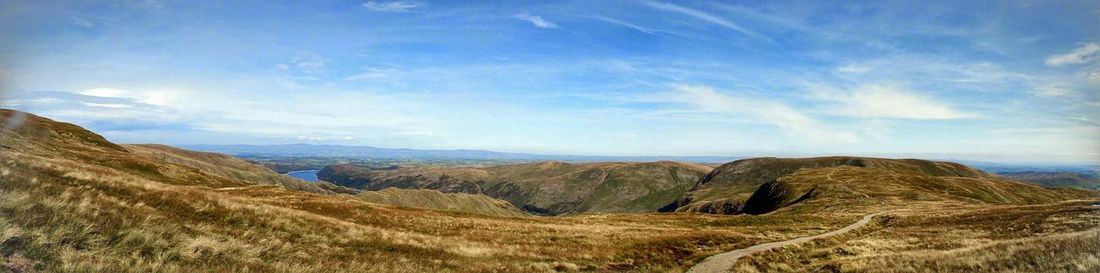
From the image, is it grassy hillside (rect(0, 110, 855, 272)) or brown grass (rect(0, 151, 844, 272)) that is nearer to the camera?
grassy hillside (rect(0, 110, 855, 272))

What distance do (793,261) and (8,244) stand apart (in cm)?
3145

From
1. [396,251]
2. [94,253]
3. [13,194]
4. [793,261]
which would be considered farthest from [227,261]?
[793,261]

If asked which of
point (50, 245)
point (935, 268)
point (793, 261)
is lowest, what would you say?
point (793, 261)

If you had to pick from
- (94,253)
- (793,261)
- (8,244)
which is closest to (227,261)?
(94,253)

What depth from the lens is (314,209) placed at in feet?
129

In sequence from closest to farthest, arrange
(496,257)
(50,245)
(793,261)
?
(50,245) → (496,257) → (793,261)

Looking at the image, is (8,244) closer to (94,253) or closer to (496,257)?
(94,253)

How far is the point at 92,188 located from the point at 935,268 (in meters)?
30.6

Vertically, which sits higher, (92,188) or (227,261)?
(92,188)

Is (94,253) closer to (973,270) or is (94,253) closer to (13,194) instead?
(13,194)

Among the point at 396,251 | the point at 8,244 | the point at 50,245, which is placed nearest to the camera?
the point at 8,244

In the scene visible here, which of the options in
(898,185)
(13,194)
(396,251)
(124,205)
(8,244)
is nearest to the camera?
(8,244)

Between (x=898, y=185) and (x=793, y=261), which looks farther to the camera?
(x=898, y=185)

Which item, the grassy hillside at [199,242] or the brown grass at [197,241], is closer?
the grassy hillside at [199,242]
